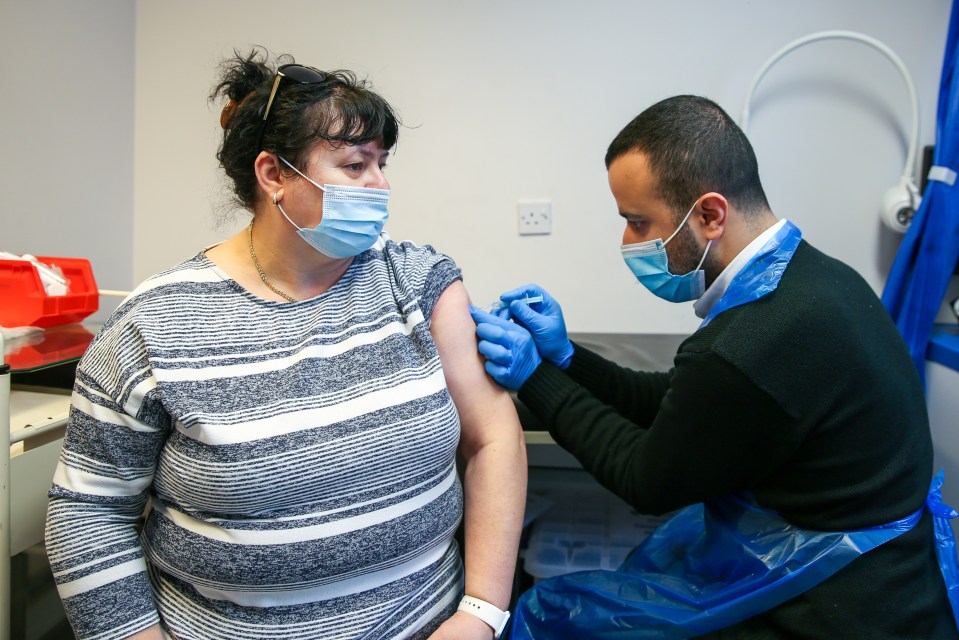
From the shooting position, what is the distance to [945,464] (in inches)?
56.6

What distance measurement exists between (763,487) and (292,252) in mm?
866

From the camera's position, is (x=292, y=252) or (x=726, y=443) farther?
(x=292, y=252)

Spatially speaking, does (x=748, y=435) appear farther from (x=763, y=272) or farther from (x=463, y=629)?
(x=463, y=629)

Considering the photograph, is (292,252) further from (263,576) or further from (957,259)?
(957,259)

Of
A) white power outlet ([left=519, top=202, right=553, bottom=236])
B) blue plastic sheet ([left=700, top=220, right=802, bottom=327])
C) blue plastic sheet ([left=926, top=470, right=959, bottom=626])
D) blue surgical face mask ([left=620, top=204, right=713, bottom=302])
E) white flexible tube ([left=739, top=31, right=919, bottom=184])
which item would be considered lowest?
blue plastic sheet ([left=926, top=470, right=959, bottom=626])

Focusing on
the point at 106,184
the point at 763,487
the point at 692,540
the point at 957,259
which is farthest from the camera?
the point at 106,184

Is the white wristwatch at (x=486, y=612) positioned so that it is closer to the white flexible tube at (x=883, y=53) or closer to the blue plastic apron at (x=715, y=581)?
the blue plastic apron at (x=715, y=581)

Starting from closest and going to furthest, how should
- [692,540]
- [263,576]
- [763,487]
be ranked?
[263,576]
[763,487]
[692,540]

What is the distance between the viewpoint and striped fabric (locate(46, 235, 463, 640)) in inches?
34.0

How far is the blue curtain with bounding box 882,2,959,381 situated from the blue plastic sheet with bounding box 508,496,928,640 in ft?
3.03

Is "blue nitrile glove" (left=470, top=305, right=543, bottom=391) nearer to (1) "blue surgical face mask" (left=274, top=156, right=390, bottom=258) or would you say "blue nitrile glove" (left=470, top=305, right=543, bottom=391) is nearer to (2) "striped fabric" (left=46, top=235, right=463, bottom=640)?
(2) "striped fabric" (left=46, top=235, right=463, bottom=640)

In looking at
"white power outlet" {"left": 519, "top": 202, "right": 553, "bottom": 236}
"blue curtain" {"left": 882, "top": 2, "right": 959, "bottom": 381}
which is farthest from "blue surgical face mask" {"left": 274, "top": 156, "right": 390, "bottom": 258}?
"blue curtain" {"left": 882, "top": 2, "right": 959, "bottom": 381}

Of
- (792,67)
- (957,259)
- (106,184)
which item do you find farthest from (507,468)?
(106,184)

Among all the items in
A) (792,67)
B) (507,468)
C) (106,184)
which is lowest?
(507,468)
